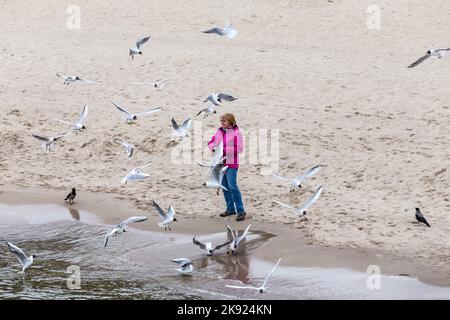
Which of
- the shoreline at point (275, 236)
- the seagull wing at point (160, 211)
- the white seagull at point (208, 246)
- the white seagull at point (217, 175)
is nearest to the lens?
the shoreline at point (275, 236)

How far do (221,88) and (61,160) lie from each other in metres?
3.54

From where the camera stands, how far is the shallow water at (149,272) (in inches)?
418

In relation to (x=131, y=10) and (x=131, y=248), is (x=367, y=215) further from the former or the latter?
(x=131, y=10)

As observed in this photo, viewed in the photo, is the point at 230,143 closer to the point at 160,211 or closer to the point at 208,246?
the point at 160,211

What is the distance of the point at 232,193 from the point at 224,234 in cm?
64

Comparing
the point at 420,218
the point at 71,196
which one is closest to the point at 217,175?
the point at 420,218

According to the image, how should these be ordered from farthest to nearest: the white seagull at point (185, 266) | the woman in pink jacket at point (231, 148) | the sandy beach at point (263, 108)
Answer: the sandy beach at point (263, 108) < the woman in pink jacket at point (231, 148) < the white seagull at point (185, 266)

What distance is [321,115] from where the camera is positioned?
54.0 feet

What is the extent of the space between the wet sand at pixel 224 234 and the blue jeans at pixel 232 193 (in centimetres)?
18

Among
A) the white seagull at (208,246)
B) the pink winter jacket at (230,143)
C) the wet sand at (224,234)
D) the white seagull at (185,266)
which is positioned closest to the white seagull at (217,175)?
the pink winter jacket at (230,143)

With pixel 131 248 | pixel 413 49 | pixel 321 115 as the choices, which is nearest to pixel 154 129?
pixel 321 115

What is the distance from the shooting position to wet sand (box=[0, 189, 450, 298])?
1114 cm

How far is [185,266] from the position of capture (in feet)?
37.2

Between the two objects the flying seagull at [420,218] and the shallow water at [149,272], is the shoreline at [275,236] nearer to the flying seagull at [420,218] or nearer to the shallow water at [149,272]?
the shallow water at [149,272]
